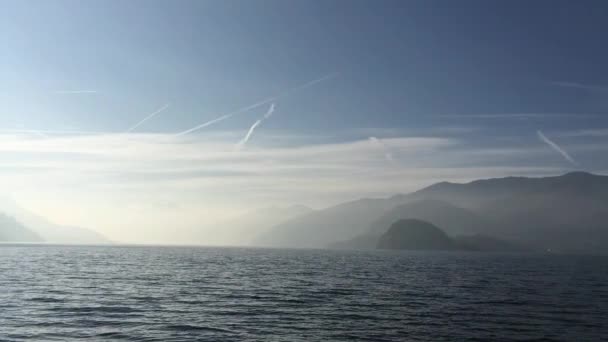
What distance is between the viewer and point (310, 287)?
248ft

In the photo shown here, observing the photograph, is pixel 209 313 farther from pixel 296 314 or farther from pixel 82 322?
pixel 82 322

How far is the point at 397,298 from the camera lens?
63406 mm

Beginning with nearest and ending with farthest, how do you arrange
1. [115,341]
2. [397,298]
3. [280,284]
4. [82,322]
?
[115,341] < [82,322] < [397,298] < [280,284]

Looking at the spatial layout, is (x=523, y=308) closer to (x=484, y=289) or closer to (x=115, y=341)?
(x=484, y=289)

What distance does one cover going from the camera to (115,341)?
115ft

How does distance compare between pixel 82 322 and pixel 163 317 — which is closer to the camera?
pixel 82 322

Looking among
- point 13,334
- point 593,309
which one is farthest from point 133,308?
point 593,309

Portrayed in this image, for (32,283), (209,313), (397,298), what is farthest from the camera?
(32,283)

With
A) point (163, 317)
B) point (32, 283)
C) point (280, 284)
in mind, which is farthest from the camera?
point (280, 284)

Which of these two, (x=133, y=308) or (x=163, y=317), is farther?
(x=133, y=308)

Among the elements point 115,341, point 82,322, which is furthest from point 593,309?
point 82,322

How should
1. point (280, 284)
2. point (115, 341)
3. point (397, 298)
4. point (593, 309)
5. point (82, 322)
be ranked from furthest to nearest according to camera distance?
point (280, 284)
point (397, 298)
point (593, 309)
point (82, 322)
point (115, 341)

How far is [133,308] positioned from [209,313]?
28.6 feet

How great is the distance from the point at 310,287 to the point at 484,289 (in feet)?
94.6
